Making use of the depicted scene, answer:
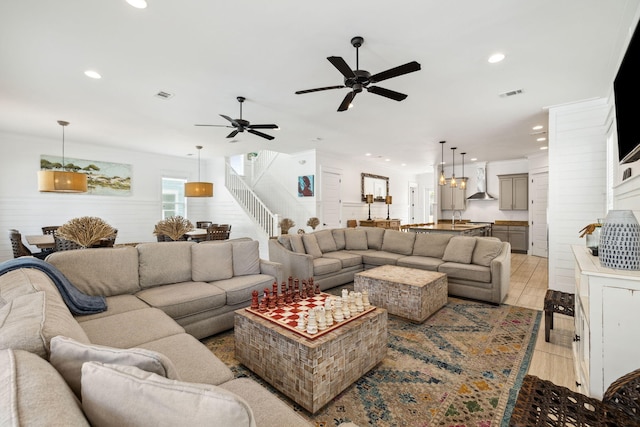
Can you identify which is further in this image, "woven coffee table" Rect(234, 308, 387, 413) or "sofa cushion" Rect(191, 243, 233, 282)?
"sofa cushion" Rect(191, 243, 233, 282)

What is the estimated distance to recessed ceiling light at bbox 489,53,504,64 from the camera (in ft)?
9.58

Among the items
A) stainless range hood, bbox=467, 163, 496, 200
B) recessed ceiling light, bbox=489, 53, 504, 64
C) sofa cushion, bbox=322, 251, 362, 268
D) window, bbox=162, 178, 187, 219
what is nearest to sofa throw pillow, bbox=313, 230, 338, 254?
sofa cushion, bbox=322, 251, 362, 268

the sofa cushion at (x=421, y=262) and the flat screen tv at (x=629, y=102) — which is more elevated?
the flat screen tv at (x=629, y=102)

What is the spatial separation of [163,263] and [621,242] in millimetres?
3721

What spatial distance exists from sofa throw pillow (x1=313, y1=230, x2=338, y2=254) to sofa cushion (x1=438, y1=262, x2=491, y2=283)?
1950 mm

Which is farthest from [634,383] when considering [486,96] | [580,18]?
[486,96]

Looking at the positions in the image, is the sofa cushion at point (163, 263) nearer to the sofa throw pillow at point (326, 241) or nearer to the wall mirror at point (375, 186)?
the sofa throw pillow at point (326, 241)

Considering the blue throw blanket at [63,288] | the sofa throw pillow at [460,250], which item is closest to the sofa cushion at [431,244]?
the sofa throw pillow at [460,250]

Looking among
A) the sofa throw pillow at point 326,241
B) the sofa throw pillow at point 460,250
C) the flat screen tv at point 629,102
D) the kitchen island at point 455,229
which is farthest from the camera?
the kitchen island at point 455,229

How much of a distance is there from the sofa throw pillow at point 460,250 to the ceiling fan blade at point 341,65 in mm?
3099

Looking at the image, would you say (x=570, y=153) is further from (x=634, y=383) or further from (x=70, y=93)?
(x=70, y=93)

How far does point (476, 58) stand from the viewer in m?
2.98

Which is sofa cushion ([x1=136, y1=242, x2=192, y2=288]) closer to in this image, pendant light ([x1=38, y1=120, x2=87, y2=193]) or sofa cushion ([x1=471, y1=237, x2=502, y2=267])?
pendant light ([x1=38, y1=120, x2=87, y2=193])

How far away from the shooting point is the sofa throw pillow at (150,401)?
0.62 meters
